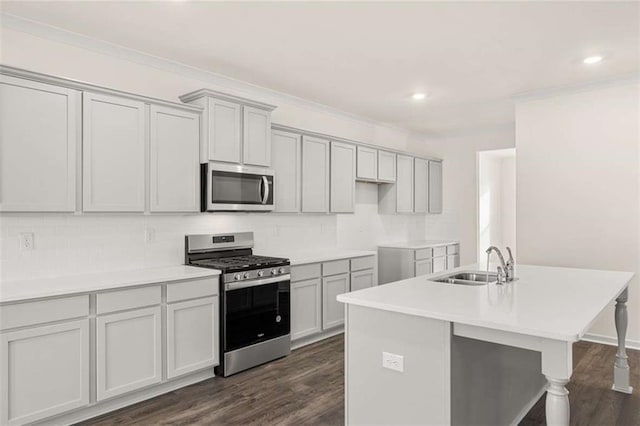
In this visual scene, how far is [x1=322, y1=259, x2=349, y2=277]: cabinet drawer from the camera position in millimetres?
4488

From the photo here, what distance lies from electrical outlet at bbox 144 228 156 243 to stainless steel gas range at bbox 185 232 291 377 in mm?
298

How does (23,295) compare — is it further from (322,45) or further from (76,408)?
(322,45)

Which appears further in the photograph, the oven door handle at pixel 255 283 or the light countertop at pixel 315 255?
the light countertop at pixel 315 255

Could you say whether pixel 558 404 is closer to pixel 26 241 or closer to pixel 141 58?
pixel 26 241

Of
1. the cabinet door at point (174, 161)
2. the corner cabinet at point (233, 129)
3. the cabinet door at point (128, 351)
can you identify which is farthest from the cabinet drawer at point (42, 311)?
the corner cabinet at point (233, 129)

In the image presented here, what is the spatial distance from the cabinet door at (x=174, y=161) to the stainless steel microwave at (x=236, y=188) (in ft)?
0.31

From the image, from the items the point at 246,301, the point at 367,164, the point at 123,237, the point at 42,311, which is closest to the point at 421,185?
the point at 367,164

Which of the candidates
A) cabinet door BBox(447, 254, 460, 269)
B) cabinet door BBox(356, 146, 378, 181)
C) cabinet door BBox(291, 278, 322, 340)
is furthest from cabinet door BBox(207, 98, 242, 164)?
cabinet door BBox(447, 254, 460, 269)

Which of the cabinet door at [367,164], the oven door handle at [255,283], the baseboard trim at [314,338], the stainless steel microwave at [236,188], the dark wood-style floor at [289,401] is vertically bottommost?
the dark wood-style floor at [289,401]

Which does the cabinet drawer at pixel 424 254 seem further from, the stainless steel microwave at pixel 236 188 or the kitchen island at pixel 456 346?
the kitchen island at pixel 456 346

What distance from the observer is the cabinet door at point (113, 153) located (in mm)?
2943

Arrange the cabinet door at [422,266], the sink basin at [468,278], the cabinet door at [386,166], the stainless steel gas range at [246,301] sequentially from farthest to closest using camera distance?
the cabinet door at [422,266], the cabinet door at [386,166], the stainless steel gas range at [246,301], the sink basin at [468,278]

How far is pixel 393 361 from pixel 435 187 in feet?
17.0

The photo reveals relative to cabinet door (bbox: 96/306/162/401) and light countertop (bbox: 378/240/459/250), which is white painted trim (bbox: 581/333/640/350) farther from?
cabinet door (bbox: 96/306/162/401)
